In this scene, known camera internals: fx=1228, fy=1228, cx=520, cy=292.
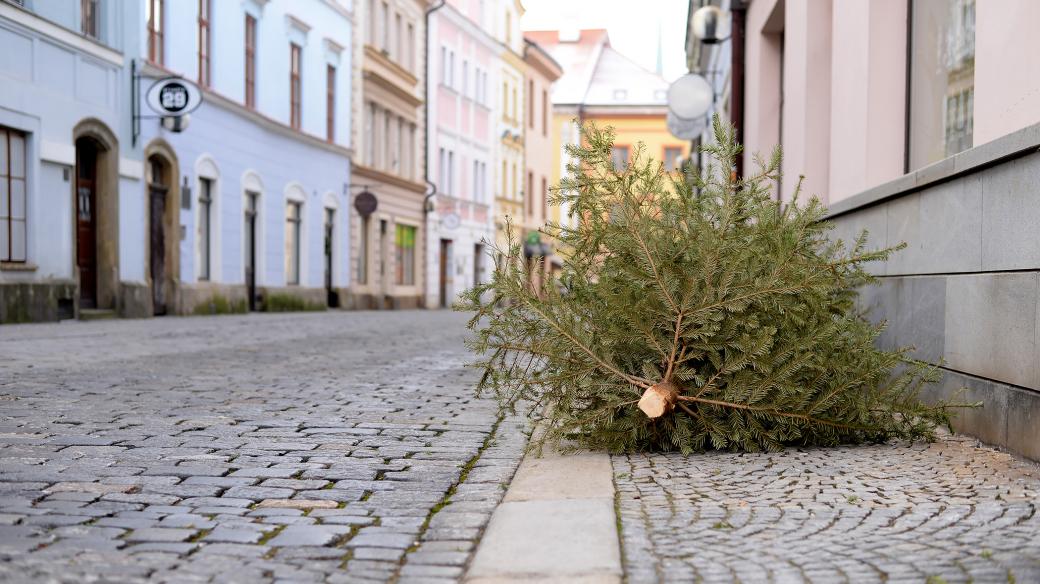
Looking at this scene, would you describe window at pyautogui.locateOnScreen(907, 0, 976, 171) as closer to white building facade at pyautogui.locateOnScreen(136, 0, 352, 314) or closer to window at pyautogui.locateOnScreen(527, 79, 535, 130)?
white building facade at pyautogui.locateOnScreen(136, 0, 352, 314)

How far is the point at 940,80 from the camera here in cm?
733

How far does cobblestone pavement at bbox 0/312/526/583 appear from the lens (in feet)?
11.2

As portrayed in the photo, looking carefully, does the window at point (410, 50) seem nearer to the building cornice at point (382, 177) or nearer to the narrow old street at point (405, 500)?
the building cornice at point (382, 177)

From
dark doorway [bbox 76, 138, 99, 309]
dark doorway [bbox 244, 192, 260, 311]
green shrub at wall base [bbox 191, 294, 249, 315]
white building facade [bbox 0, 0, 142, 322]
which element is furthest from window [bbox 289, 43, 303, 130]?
dark doorway [bbox 76, 138, 99, 309]

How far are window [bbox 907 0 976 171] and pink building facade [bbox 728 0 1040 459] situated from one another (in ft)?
0.04

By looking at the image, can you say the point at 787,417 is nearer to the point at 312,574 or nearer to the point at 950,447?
the point at 950,447

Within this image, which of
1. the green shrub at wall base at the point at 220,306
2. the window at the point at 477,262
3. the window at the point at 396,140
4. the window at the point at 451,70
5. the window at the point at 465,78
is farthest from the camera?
the window at the point at 477,262

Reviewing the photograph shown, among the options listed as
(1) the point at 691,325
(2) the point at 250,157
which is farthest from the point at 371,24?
(1) the point at 691,325

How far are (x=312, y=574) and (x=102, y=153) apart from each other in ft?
59.4

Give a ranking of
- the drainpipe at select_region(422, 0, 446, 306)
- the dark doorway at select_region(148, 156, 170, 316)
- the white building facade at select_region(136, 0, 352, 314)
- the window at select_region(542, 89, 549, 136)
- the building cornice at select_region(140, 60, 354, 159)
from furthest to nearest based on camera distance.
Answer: the window at select_region(542, 89, 549, 136)
the drainpipe at select_region(422, 0, 446, 306)
the white building facade at select_region(136, 0, 352, 314)
the dark doorway at select_region(148, 156, 170, 316)
the building cornice at select_region(140, 60, 354, 159)

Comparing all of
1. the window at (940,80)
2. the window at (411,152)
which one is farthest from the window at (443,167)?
the window at (940,80)

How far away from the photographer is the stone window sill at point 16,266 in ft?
55.6

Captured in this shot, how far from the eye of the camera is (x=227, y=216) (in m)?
25.0

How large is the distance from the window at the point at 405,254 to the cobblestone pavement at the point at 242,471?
2782 centimetres
